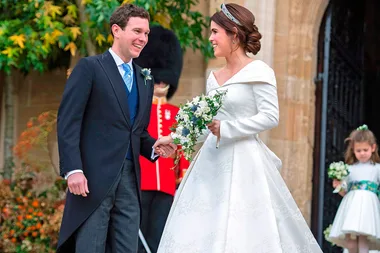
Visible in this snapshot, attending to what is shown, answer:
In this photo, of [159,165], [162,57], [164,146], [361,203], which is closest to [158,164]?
[159,165]

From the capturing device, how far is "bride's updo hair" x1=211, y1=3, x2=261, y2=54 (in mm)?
5676

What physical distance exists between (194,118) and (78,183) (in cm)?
A: 70

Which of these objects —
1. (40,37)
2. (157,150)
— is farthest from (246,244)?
(40,37)

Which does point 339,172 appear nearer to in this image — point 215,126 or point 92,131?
point 215,126

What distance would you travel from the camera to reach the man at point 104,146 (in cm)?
531

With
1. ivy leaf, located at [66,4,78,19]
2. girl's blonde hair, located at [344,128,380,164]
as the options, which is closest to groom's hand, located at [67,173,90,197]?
girl's blonde hair, located at [344,128,380,164]

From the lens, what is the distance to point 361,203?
8.18m

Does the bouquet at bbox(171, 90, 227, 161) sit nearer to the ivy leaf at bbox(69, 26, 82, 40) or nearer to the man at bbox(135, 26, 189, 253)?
the man at bbox(135, 26, 189, 253)

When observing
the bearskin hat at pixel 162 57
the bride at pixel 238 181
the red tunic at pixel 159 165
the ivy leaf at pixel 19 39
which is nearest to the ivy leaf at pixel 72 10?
the ivy leaf at pixel 19 39

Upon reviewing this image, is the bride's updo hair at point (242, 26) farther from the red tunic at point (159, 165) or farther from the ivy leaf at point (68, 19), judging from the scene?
the ivy leaf at point (68, 19)

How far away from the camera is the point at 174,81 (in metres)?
8.21

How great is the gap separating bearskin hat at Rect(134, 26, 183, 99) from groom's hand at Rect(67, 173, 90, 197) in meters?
2.85

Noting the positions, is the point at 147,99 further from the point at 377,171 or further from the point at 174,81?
the point at 377,171

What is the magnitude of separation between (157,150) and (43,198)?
170 inches
